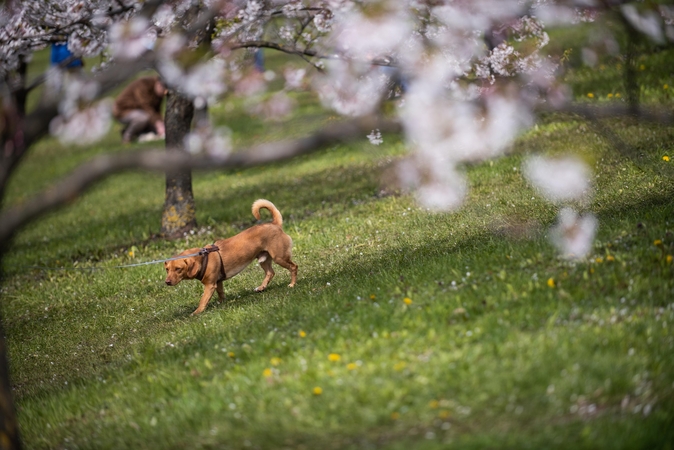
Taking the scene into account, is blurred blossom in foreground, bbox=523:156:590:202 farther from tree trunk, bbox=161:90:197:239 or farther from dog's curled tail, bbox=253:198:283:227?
tree trunk, bbox=161:90:197:239

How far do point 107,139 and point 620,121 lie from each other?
18.0 meters

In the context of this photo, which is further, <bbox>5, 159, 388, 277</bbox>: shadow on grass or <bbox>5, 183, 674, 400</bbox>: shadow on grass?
<bbox>5, 159, 388, 277</bbox>: shadow on grass

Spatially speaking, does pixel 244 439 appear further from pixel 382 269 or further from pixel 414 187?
pixel 414 187

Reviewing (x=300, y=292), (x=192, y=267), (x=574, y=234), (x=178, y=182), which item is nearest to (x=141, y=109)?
(x=178, y=182)

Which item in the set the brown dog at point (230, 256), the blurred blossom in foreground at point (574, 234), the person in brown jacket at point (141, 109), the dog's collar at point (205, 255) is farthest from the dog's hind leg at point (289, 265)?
the person in brown jacket at point (141, 109)

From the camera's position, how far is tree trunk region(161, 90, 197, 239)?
514 inches

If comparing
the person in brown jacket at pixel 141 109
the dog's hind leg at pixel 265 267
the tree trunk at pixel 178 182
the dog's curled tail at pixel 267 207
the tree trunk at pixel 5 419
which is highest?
the tree trunk at pixel 5 419

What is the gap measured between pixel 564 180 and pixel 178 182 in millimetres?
7005

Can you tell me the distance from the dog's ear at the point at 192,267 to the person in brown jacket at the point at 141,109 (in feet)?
50.2

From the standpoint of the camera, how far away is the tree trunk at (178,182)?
13.1 metres

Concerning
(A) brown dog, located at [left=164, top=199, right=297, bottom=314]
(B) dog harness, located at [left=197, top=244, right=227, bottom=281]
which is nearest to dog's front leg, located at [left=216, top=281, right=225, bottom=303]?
(A) brown dog, located at [left=164, top=199, right=297, bottom=314]

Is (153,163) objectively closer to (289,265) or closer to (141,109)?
(289,265)

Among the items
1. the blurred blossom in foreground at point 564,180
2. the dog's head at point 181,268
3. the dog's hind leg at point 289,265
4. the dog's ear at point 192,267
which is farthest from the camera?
the blurred blossom in foreground at point 564,180

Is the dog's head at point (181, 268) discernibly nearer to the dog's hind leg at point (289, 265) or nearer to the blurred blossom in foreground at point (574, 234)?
the dog's hind leg at point (289, 265)
